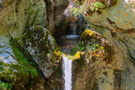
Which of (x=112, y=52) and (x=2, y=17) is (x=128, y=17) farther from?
(x=2, y=17)

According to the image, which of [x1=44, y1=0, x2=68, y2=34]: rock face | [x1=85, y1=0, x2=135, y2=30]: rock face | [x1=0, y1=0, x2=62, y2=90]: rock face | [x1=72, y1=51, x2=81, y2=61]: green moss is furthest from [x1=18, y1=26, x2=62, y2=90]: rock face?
[x1=44, y1=0, x2=68, y2=34]: rock face

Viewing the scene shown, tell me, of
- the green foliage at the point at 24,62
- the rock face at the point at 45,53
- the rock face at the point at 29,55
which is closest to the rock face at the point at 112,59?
the rock face at the point at 45,53

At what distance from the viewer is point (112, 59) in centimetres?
607

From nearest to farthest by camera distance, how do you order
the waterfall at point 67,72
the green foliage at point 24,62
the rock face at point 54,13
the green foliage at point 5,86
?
the green foliage at point 5,86, the green foliage at point 24,62, the waterfall at point 67,72, the rock face at point 54,13

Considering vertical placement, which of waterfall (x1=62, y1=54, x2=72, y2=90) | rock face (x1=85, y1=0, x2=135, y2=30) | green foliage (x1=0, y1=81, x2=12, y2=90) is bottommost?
waterfall (x1=62, y1=54, x2=72, y2=90)

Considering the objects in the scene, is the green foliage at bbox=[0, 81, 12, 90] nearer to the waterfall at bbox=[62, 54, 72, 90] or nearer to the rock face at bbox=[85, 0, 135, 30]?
the waterfall at bbox=[62, 54, 72, 90]

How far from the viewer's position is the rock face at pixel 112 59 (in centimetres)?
529

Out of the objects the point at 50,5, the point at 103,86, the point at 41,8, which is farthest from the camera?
the point at 50,5

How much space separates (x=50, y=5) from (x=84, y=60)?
7.60 meters

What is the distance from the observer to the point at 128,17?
15.7ft

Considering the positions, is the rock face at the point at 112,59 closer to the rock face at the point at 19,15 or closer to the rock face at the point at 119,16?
the rock face at the point at 119,16

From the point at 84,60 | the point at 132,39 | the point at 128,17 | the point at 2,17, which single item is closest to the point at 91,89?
the point at 84,60

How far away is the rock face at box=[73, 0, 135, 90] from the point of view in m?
5.29

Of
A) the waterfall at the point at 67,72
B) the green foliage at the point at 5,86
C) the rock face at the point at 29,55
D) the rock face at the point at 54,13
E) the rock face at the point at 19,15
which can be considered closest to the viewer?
the green foliage at the point at 5,86
